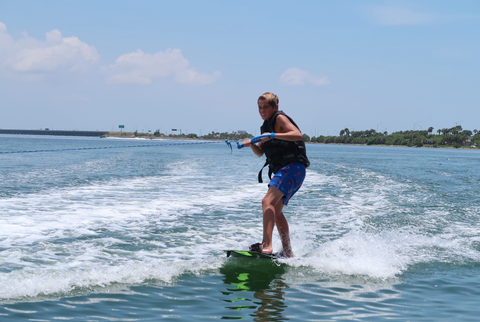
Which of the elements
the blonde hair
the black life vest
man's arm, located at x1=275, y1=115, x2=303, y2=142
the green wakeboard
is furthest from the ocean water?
the blonde hair

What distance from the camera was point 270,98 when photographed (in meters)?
5.06

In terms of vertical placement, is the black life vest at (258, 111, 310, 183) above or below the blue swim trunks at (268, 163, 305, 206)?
above

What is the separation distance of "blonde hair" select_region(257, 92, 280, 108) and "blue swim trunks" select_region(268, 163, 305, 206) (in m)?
0.74

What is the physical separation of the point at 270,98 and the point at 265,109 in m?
0.14

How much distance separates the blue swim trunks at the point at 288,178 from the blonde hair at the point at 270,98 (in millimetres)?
739

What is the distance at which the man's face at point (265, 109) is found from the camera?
16.6 feet

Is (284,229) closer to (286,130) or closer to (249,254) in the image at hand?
(249,254)

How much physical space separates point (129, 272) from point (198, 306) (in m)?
1.12

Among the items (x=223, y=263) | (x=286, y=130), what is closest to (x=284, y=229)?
(x=223, y=263)

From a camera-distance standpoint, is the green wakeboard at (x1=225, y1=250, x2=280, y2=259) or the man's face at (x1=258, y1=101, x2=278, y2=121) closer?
the man's face at (x1=258, y1=101, x2=278, y2=121)

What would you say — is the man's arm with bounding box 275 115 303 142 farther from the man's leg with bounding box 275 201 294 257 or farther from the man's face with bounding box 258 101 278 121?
the man's leg with bounding box 275 201 294 257

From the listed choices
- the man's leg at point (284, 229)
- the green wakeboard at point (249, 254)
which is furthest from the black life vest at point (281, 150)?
the green wakeboard at point (249, 254)

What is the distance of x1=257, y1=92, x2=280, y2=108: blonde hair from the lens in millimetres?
5059

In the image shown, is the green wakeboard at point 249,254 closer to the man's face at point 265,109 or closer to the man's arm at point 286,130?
the man's arm at point 286,130
